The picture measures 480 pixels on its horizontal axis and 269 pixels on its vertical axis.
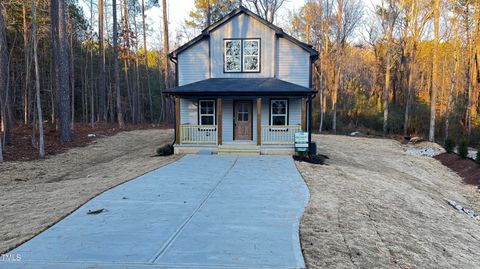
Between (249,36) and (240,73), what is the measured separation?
1834 millimetres

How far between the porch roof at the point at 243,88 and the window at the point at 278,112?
42.8 inches

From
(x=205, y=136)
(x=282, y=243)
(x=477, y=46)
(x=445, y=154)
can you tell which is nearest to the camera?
(x=282, y=243)

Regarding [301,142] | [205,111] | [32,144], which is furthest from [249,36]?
[32,144]

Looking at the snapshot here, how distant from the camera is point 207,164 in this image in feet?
38.6

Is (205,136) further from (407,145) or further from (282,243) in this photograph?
(407,145)

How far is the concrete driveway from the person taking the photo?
4371 millimetres

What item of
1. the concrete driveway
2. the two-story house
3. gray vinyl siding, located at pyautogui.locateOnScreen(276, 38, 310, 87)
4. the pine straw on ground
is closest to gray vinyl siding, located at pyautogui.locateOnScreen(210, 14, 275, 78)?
the two-story house

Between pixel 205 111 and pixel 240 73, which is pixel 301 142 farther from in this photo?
pixel 205 111

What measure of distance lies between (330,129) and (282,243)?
1056 inches

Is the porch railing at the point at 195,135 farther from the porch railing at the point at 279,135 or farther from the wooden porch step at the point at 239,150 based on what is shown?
the porch railing at the point at 279,135

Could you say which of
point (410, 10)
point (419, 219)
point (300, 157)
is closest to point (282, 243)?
point (419, 219)

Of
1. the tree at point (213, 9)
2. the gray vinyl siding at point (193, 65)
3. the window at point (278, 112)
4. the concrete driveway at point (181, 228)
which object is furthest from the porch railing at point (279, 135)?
the tree at point (213, 9)

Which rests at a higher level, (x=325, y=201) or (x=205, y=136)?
(x=205, y=136)

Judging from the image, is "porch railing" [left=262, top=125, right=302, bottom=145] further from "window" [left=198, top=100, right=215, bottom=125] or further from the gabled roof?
the gabled roof
